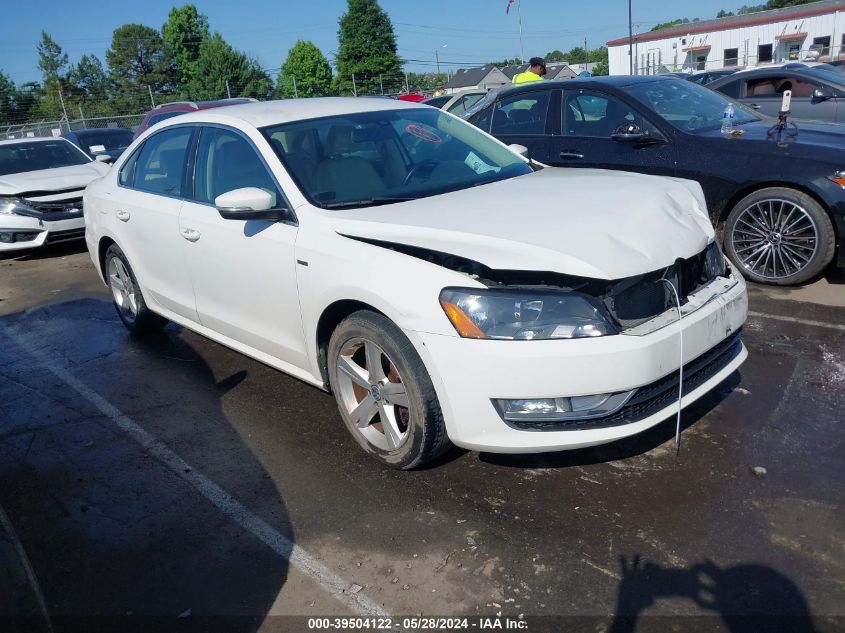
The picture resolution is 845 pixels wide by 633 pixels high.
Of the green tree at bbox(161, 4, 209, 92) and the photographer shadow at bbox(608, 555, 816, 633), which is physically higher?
the green tree at bbox(161, 4, 209, 92)

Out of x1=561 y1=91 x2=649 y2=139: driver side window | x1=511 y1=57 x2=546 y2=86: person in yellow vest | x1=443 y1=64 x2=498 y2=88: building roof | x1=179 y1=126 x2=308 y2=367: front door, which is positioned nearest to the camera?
x1=179 y1=126 x2=308 y2=367: front door

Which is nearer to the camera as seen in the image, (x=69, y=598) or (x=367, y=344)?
(x=69, y=598)

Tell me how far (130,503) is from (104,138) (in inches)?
507

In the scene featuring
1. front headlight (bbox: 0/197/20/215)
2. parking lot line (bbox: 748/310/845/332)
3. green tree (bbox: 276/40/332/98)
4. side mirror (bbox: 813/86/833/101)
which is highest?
green tree (bbox: 276/40/332/98)

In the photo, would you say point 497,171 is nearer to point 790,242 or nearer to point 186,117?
point 186,117

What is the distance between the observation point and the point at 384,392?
323cm

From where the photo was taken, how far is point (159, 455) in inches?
149

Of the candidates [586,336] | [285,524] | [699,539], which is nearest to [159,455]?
[285,524]

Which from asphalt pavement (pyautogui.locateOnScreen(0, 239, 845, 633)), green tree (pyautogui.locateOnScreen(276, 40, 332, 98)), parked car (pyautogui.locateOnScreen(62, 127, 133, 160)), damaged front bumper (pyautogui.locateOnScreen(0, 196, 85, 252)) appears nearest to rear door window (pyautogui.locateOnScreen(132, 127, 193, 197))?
asphalt pavement (pyautogui.locateOnScreen(0, 239, 845, 633))

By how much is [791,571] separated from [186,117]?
4.25m

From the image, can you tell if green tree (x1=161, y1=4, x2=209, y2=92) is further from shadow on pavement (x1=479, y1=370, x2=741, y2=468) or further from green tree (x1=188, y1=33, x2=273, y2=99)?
shadow on pavement (x1=479, y1=370, x2=741, y2=468)

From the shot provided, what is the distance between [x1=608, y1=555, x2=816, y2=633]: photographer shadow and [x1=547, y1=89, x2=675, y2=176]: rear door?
398 centimetres

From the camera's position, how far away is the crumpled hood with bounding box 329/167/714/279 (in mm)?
2857

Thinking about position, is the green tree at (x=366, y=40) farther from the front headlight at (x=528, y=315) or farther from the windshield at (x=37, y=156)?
the front headlight at (x=528, y=315)
